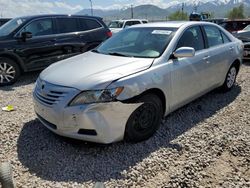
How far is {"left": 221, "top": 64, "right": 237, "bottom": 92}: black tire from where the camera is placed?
562 centimetres

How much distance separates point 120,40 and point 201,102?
1964 millimetres

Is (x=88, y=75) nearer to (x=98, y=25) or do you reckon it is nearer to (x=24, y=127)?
(x=24, y=127)

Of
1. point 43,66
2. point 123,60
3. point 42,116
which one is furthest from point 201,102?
point 43,66

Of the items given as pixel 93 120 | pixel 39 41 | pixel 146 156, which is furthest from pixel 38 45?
pixel 146 156

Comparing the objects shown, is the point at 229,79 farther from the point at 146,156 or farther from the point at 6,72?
the point at 6,72

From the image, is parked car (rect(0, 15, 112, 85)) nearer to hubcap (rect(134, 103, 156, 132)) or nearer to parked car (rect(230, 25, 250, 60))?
hubcap (rect(134, 103, 156, 132))

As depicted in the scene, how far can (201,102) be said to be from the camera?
522 centimetres

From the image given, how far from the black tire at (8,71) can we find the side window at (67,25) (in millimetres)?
1664

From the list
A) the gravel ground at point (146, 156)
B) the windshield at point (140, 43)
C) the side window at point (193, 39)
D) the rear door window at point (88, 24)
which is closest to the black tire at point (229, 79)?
the gravel ground at point (146, 156)

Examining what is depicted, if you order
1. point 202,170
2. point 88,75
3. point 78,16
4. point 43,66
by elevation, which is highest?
point 78,16

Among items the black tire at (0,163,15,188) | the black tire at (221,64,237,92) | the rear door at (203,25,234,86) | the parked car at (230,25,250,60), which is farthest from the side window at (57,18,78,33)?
the parked car at (230,25,250,60)

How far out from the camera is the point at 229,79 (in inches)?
225

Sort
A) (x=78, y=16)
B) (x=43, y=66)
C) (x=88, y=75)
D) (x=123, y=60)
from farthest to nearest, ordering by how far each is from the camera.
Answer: (x=78, y=16) < (x=43, y=66) < (x=123, y=60) < (x=88, y=75)

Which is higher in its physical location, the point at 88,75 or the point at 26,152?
the point at 88,75
